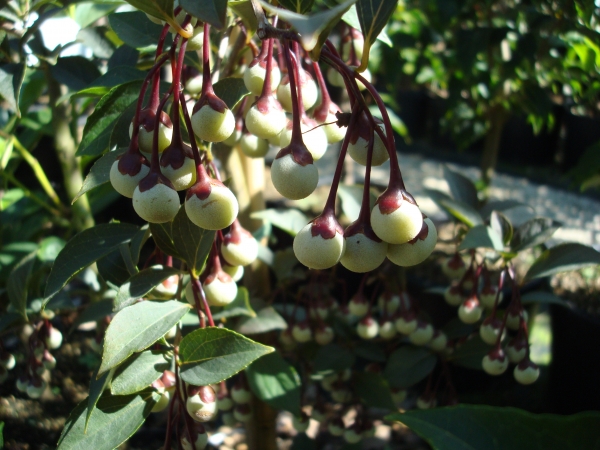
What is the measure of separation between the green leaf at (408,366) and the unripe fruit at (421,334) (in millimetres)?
18

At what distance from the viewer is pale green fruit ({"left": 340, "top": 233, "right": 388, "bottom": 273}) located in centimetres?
35

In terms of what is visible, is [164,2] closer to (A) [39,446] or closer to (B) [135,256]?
(B) [135,256]

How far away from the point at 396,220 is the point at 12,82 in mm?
416

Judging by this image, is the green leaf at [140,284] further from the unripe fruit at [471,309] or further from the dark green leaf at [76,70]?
the unripe fruit at [471,309]

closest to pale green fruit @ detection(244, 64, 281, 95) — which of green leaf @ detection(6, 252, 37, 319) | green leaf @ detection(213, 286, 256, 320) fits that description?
green leaf @ detection(213, 286, 256, 320)

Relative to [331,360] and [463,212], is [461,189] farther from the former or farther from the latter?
[331,360]

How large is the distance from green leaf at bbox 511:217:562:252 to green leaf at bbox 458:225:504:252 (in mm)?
→ 49

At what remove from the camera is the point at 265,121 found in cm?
38

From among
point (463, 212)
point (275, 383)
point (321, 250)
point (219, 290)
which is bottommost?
point (275, 383)

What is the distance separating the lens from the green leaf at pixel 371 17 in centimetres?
35

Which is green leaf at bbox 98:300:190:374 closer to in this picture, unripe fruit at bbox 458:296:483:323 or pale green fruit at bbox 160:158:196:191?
pale green fruit at bbox 160:158:196:191

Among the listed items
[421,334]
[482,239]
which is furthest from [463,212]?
[421,334]

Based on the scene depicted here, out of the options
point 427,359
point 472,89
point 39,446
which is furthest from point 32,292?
point 472,89

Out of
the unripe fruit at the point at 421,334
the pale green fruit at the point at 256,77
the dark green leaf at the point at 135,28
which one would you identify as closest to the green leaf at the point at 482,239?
the unripe fruit at the point at 421,334
